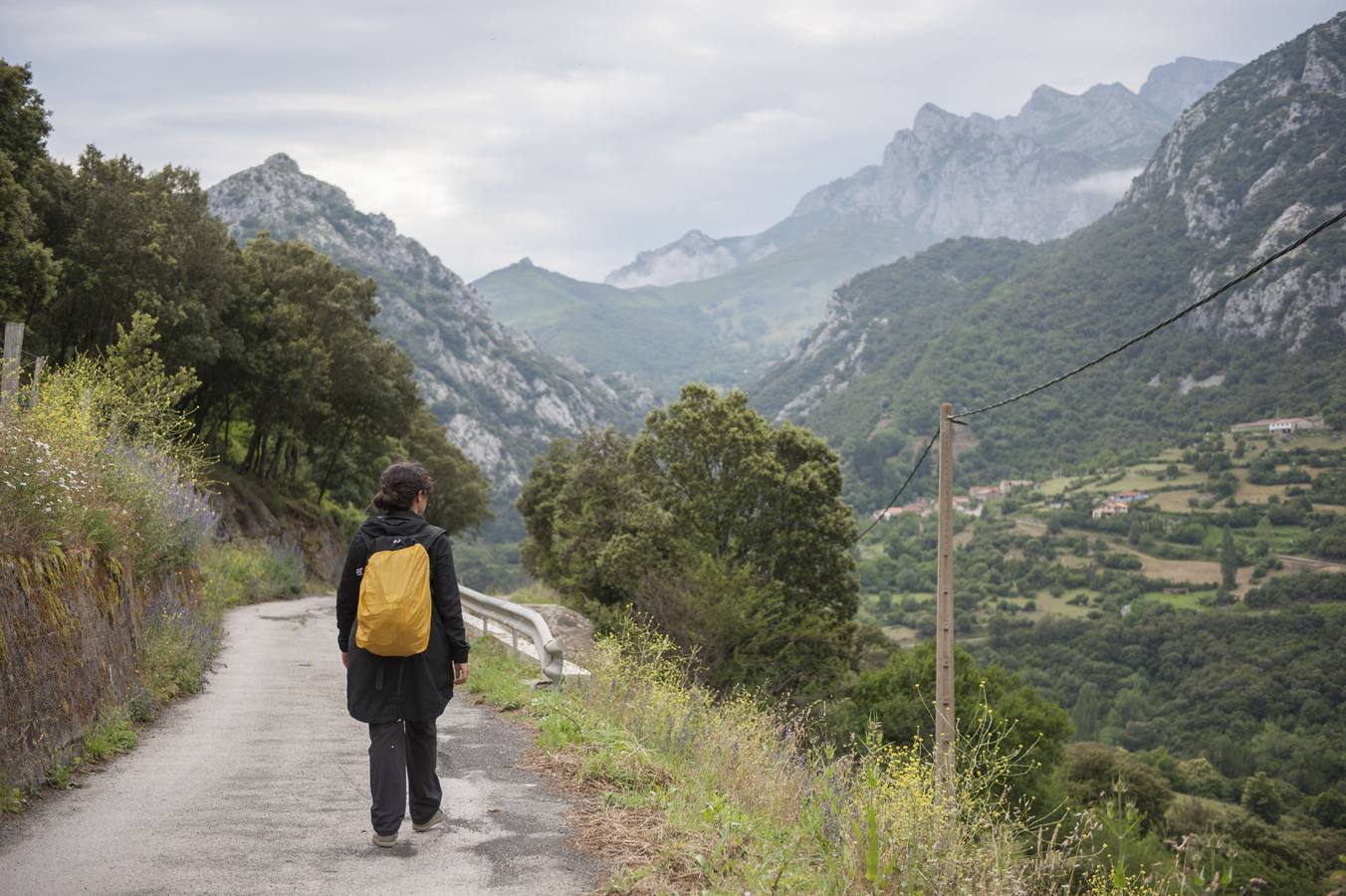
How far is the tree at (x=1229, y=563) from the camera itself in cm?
11138

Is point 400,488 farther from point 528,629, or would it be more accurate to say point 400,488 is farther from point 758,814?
point 528,629

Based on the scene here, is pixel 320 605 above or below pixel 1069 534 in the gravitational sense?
above

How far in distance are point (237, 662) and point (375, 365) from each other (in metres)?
28.2

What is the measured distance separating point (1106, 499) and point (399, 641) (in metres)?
156

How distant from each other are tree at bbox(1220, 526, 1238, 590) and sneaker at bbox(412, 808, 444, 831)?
405ft

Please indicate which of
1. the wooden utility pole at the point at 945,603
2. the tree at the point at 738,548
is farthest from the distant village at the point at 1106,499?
the wooden utility pole at the point at 945,603

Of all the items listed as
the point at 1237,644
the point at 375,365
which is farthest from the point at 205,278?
the point at 1237,644

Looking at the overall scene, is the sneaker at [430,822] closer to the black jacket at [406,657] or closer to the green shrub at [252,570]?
the black jacket at [406,657]

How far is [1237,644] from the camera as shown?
95312mm

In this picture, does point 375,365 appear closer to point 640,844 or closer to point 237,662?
point 237,662

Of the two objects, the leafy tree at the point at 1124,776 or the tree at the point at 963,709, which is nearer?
the tree at the point at 963,709

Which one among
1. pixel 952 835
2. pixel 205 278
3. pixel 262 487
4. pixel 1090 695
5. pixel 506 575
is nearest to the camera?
pixel 952 835

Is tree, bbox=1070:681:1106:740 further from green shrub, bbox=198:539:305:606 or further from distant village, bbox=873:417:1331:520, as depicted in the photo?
green shrub, bbox=198:539:305:606

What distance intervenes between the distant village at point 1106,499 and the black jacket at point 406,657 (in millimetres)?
126216
